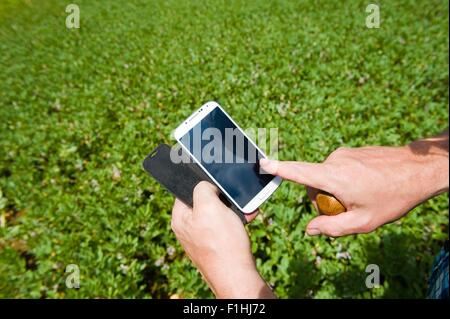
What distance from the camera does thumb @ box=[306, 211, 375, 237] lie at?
1784 mm

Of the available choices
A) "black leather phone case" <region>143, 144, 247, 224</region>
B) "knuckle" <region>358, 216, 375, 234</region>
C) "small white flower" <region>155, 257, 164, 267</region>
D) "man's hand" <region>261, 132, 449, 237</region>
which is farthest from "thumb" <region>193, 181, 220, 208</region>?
"small white flower" <region>155, 257, 164, 267</region>

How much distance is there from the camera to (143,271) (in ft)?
10.3

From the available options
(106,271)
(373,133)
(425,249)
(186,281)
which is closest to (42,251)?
(106,271)

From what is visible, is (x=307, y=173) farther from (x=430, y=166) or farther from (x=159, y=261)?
(x=159, y=261)

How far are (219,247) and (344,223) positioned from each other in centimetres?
74

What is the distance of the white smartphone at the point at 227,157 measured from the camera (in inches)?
85.7

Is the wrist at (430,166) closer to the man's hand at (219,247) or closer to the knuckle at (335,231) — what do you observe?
the knuckle at (335,231)

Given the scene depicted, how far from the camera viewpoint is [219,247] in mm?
1631

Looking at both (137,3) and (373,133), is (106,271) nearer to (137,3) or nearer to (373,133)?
(373,133)

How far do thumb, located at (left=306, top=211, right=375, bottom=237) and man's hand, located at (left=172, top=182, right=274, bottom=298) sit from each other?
472 mm

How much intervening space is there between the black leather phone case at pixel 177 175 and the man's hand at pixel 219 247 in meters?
0.20

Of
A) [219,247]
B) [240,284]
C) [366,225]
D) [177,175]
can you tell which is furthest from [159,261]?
[366,225]

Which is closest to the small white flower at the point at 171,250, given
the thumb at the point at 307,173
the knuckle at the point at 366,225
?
the thumb at the point at 307,173

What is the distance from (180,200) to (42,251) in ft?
6.61
